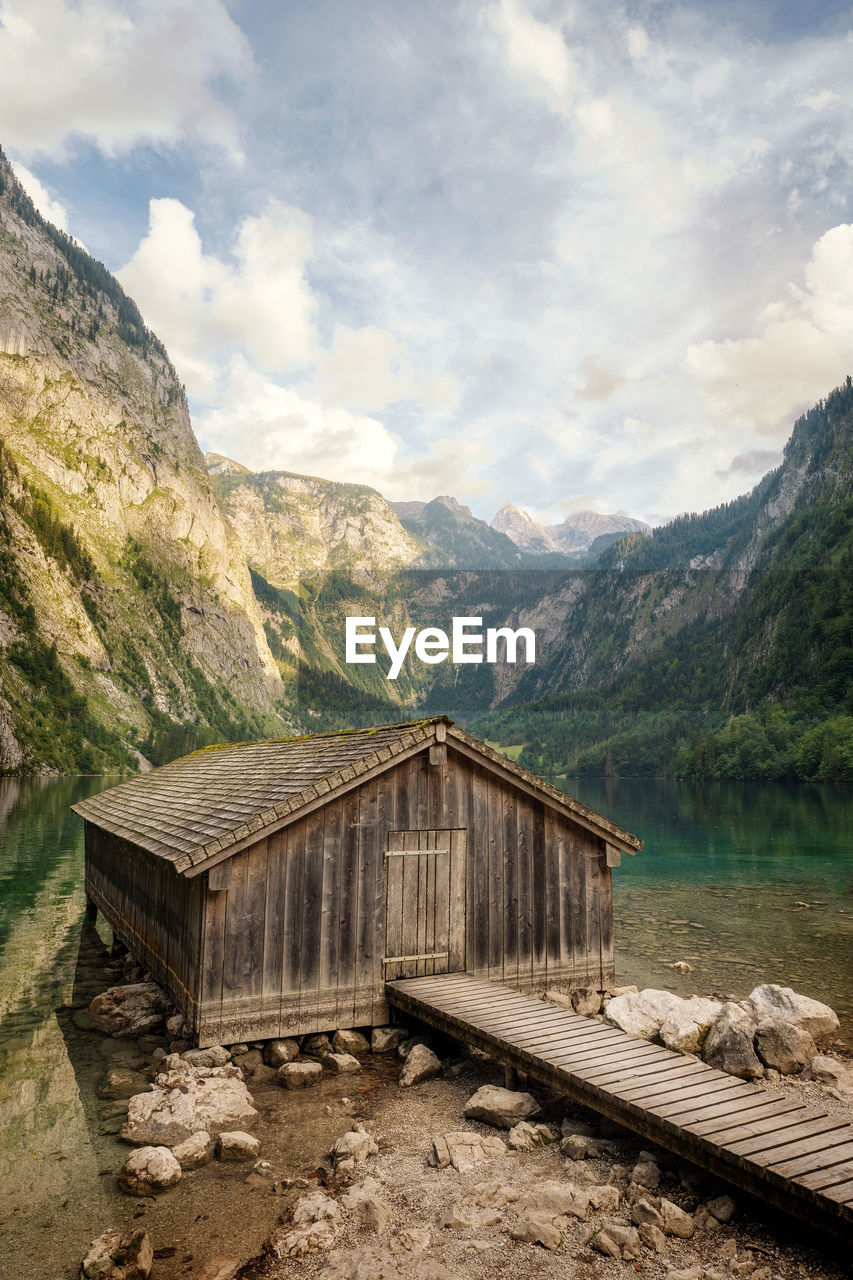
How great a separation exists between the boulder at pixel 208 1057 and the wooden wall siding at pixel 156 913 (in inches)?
17.4

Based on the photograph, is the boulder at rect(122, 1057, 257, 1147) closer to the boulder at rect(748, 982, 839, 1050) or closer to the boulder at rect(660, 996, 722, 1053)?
the boulder at rect(660, 996, 722, 1053)

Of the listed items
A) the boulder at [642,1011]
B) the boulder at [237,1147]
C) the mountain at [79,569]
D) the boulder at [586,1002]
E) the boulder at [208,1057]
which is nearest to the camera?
the boulder at [237,1147]

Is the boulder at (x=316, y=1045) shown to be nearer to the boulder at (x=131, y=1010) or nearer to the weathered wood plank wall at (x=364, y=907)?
the weathered wood plank wall at (x=364, y=907)

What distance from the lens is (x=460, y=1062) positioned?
12.0m

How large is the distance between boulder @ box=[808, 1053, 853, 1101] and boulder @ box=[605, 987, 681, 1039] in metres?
2.22

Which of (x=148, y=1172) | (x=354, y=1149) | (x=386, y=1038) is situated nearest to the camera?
(x=148, y=1172)

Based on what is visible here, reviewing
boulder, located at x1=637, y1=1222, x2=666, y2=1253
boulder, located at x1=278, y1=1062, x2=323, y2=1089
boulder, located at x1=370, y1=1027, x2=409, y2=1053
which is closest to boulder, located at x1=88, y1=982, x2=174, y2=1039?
boulder, located at x1=278, y1=1062, x2=323, y2=1089

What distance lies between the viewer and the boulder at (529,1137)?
909cm

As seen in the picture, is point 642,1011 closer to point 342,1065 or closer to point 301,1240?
point 342,1065

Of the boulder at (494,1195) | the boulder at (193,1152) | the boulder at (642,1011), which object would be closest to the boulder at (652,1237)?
the boulder at (494,1195)

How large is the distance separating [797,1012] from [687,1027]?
9.58 feet

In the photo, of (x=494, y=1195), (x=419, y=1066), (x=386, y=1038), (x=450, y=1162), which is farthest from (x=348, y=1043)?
(x=494, y=1195)

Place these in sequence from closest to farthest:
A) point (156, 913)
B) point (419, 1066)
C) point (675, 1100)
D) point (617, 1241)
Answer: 1. point (617, 1241)
2. point (675, 1100)
3. point (419, 1066)
4. point (156, 913)

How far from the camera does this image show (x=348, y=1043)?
490 inches
